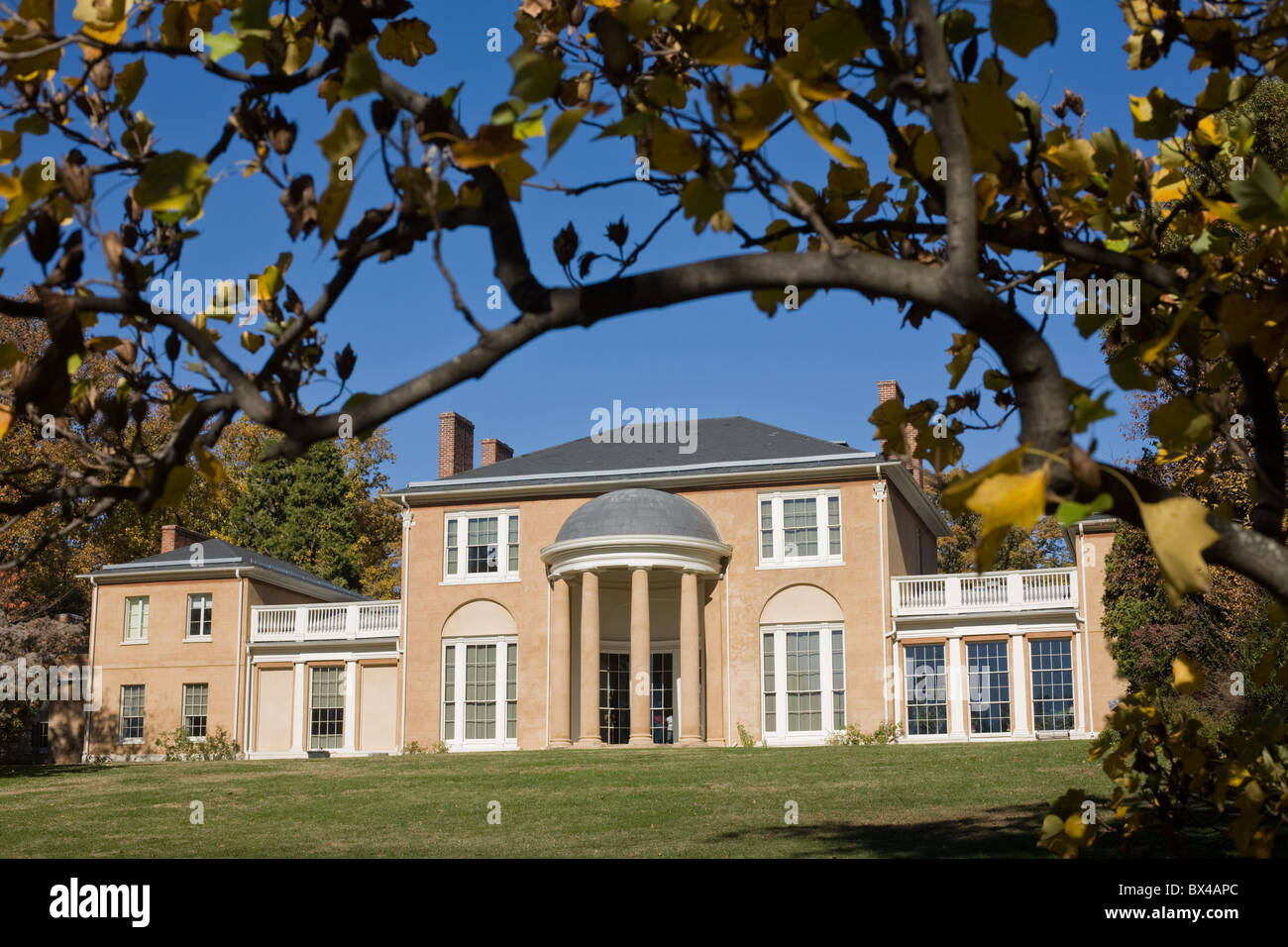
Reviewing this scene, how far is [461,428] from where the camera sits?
4272 centimetres

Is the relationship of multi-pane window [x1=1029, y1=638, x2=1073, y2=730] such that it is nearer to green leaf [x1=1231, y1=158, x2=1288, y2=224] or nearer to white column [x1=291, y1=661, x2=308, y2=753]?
white column [x1=291, y1=661, x2=308, y2=753]

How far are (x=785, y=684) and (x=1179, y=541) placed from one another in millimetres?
31452

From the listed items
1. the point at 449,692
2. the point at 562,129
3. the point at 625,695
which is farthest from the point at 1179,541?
the point at 449,692

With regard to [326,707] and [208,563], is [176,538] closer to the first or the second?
[208,563]

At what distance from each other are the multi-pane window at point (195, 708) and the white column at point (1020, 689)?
2381 cm

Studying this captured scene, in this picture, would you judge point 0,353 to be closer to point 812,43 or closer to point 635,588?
point 812,43

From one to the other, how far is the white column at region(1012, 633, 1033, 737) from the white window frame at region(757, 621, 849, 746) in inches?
174

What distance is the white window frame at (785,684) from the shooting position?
3225 cm

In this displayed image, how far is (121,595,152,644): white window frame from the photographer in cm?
3856

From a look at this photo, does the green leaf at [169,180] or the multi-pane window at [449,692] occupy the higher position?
the green leaf at [169,180]

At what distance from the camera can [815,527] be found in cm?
3341

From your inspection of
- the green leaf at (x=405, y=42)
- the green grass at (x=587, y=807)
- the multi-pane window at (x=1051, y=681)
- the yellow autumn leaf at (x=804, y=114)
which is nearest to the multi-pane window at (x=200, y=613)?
the green grass at (x=587, y=807)

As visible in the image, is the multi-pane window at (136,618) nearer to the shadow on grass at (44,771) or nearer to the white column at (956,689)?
the shadow on grass at (44,771)
